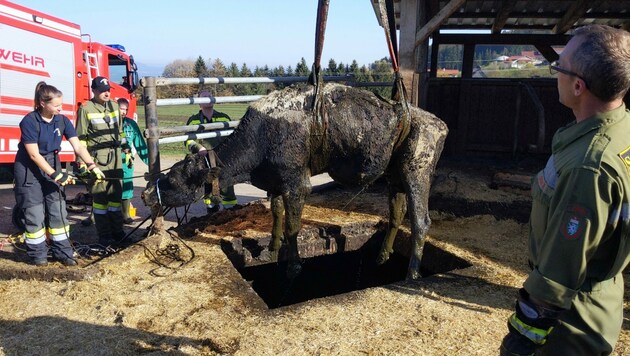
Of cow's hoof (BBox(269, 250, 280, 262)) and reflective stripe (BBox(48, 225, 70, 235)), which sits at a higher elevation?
reflective stripe (BBox(48, 225, 70, 235))

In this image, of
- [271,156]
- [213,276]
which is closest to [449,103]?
[271,156]

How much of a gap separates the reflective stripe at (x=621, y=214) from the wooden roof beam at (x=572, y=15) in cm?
782

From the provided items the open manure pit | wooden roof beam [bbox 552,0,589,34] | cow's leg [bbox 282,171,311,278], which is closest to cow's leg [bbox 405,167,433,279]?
the open manure pit

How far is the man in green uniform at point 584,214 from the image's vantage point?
1404 mm

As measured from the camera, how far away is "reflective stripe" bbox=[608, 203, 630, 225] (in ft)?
4.65

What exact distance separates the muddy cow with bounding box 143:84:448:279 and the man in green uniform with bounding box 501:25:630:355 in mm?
2759

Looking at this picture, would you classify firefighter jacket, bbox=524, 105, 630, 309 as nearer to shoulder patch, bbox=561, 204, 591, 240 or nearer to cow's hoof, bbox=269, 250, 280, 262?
shoulder patch, bbox=561, 204, 591, 240

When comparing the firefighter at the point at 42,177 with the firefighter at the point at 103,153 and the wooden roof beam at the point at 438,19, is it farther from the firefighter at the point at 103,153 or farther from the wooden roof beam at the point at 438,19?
the wooden roof beam at the point at 438,19

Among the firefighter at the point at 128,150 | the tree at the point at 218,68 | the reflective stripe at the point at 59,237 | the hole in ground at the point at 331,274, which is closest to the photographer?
the reflective stripe at the point at 59,237

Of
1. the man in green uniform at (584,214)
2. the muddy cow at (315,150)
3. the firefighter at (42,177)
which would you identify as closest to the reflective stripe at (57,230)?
the firefighter at (42,177)

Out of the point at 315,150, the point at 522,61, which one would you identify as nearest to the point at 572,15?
the point at 315,150

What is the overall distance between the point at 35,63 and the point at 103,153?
5.06m

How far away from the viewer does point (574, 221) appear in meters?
1.41

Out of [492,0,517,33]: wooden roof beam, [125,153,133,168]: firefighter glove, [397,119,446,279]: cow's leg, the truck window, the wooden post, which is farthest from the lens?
the truck window
